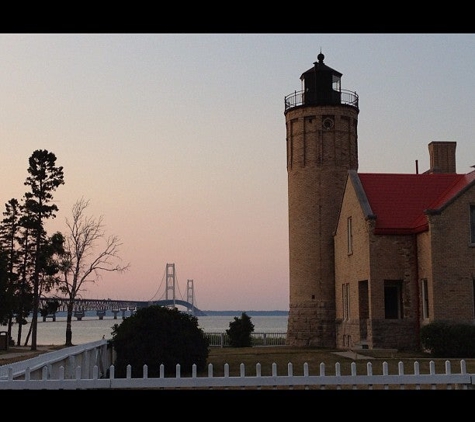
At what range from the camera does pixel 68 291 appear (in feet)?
152

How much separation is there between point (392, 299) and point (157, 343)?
15092 mm

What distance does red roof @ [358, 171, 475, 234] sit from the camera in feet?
99.3

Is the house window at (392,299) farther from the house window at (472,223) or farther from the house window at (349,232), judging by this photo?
the house window at (472,223)

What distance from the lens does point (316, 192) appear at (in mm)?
39000

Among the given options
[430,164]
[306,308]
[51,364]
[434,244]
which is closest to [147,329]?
[51,364]

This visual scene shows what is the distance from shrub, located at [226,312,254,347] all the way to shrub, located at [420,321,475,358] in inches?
530

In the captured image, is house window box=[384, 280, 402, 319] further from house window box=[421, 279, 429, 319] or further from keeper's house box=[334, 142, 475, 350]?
house window box=[421, 279, 429, 319]

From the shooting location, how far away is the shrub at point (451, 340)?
25.6 meters

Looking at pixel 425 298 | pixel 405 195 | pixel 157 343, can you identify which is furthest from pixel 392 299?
pixel 157 343

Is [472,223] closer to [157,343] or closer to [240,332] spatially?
[240,332]
